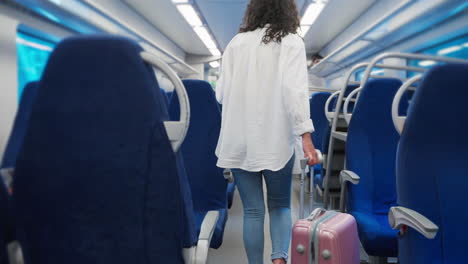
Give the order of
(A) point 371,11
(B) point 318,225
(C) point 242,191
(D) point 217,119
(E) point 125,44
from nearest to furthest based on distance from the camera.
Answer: (E) point 125,44, (B) point 318,225, (C) point 242,191, (D) point 217,119, (A) point 371,11

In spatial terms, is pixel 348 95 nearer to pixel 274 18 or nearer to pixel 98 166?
pixel 274 18

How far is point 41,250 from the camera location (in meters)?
0.94

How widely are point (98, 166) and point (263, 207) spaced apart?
41.2 inches

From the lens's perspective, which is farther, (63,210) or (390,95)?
(390,95)

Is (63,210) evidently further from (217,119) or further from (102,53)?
(217,119)

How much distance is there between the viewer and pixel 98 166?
910 millimetres

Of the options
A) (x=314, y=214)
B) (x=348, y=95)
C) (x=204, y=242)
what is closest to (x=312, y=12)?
(x=348, y=95)

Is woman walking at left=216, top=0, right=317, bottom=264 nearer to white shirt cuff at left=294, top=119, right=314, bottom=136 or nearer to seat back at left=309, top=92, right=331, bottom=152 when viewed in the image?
white shirt cuff at left=294, top=119, right=314, bottom=136

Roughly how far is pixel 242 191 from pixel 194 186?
31 centimetres

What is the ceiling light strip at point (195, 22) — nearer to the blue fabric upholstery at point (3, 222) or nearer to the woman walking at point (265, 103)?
the woman walking at point (265, 103)

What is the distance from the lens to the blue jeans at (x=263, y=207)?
5.70ft

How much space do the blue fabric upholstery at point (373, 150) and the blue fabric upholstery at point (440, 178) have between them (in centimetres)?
66

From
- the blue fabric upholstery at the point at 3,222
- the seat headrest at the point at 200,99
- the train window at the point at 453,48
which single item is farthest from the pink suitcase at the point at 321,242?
the train window at the point at 453,48

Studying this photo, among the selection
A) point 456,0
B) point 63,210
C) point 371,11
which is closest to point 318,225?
point 63,210
